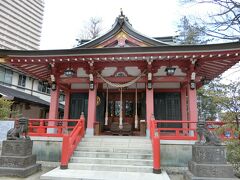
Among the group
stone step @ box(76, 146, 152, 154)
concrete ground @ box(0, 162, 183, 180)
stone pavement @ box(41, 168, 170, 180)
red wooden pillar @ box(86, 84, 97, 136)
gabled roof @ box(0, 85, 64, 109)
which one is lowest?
concrete ground @ box(0, 162, 183, 180)

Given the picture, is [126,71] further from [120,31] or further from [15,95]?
[15,95]

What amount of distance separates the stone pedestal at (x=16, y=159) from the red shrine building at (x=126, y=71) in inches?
117

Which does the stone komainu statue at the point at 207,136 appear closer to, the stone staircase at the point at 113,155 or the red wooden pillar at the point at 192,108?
Result: the stone staircase at the point at 113,155

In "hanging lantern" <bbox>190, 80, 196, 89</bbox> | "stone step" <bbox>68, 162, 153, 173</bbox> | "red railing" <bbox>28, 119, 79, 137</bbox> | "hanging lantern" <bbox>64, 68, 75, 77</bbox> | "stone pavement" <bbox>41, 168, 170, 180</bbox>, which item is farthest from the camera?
"hanging lantern" <bbox>64, 68, 75, 77</bbox>

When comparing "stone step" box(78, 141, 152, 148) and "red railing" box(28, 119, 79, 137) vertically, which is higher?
"red railing" box(28, 119, 79, 137)

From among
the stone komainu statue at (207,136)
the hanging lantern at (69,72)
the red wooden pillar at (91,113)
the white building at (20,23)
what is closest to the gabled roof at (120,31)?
the hanging lantern at (69,72)

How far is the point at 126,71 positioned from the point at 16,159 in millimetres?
6149

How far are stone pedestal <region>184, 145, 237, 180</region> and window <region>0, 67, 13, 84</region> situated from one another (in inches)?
649

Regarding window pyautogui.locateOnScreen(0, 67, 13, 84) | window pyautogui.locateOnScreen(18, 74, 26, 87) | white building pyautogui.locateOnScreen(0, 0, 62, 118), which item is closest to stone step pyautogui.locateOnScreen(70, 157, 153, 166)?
white building pyautogui.locateOnScreen(0, 0, 62, 118)

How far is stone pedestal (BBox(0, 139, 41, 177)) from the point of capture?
6.09 meters

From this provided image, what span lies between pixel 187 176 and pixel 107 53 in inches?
224

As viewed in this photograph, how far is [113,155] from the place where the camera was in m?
7.09

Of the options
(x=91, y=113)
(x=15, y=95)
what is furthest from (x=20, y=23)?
(x=91, y=113)

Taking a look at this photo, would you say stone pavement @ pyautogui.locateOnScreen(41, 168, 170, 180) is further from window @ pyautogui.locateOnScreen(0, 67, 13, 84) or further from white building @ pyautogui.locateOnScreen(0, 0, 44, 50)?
white building @ pyautogui.locateOnScreen(0, 0, 44, 50)
